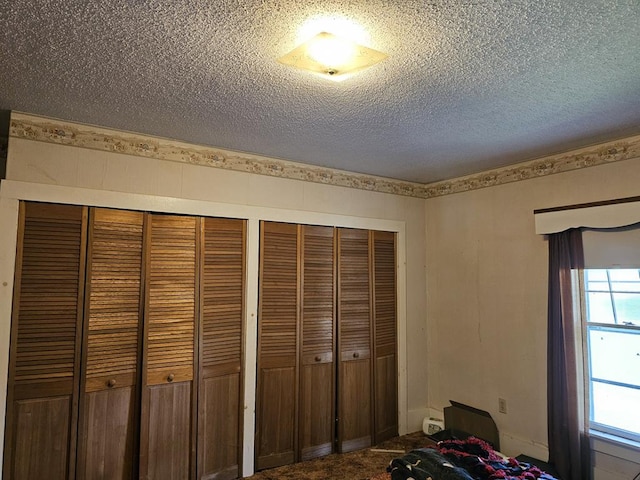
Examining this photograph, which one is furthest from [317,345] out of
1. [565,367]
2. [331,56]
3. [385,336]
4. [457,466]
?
[331,56]

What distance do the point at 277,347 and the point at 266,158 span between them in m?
1.52

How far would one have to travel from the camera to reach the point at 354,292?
12.5 feet

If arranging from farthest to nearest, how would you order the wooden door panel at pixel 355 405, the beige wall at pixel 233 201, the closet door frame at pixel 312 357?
the wooden door panel at pixel 355 405 < the closet door frame at pixel 312 357 < the beige wall at pixel 233 201

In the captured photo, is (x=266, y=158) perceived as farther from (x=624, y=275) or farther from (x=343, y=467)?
(x=624, y=275)

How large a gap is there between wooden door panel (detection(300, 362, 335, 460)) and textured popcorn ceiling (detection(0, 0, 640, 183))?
6.08ft

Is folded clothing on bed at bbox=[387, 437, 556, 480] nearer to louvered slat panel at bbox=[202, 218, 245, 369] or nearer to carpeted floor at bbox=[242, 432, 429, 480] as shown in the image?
carpeted floor at bbox=[242, 432, 429, 480]

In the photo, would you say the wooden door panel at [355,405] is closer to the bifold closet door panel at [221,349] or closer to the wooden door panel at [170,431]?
the bifold closet door panel at [221,349]

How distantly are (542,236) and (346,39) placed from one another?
2.45m

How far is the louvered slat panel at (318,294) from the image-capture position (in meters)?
3.52

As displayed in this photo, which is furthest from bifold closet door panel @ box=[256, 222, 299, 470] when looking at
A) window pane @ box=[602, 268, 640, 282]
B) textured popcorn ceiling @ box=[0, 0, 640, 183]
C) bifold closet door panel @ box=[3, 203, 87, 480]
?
window pane @ box=[602, 268, 640, 282]

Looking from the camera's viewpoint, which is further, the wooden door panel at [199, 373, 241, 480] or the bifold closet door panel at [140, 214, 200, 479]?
the wooden door panel at [199, 373, 241, 480]

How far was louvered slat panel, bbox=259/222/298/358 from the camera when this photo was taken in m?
3.32

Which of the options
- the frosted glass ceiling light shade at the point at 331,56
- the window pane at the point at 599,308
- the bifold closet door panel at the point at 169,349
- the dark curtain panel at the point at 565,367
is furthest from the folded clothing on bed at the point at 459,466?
the frosted glass ceiling light shade at the point at 331,56

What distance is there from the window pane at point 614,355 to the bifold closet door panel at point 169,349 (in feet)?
9.43
